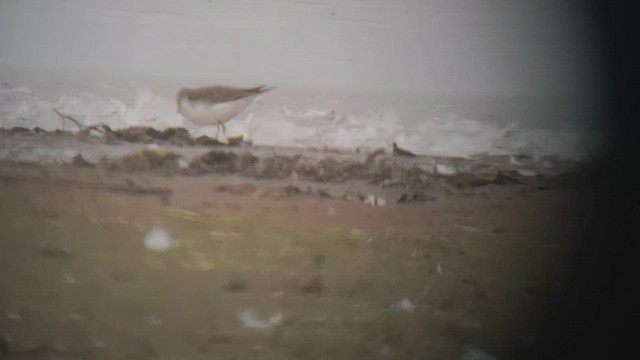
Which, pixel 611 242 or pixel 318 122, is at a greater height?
pixel 318 122

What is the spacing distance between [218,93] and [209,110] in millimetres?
25

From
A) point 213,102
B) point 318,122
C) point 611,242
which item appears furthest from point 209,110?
point 611,242

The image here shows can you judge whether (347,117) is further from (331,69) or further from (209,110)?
(209,110)

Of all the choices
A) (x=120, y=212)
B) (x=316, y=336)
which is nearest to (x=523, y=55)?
(x=316, y=336)

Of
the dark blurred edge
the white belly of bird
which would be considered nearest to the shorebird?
the white belly of bird

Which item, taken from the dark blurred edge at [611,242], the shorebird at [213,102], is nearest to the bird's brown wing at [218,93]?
the shorebird at [213,102]

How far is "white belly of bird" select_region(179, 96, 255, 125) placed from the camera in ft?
2.82

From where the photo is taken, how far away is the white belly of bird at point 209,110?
0.86m

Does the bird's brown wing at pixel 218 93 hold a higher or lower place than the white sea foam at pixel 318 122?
higher

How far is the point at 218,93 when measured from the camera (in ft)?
2.82

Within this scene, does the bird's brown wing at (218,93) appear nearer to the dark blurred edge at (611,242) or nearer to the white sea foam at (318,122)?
the white sea foam at (318,122)

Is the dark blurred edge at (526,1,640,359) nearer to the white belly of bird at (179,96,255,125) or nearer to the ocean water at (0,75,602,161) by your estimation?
the ocean water at (0,75,602,161)

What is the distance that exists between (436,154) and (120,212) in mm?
425

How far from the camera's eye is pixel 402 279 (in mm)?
917
